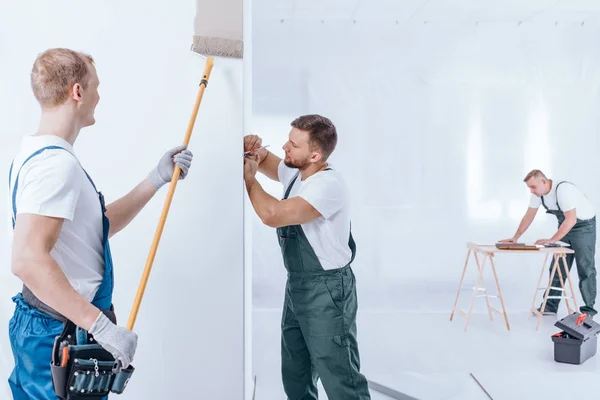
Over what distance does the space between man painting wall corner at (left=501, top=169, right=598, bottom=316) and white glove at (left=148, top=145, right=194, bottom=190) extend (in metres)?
3.19

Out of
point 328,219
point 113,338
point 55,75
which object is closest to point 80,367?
point 113,338

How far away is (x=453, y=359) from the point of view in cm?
354

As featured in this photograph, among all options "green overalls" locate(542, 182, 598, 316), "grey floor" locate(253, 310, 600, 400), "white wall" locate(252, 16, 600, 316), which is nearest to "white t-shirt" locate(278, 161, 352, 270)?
"grey floor" locate(253, 310, 600, 400)

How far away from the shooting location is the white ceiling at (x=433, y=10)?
4602mm

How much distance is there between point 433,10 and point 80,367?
441cm

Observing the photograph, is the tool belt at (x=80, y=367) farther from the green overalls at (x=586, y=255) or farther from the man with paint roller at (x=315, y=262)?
the green overalls at (x=586, y=255)

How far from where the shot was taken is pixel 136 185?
1.82 meters

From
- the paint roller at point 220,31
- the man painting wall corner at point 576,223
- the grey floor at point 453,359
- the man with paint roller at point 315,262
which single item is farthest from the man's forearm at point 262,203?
the man painting wall corner at point 576,223

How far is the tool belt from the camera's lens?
1254 mm

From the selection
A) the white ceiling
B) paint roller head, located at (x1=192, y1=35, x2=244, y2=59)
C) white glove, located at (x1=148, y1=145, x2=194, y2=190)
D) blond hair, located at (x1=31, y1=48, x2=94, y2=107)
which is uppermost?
the white ceiling

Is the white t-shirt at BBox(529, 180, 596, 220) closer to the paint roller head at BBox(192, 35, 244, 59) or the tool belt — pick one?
the paint roller head at BBox(192, 35, 244, 59)

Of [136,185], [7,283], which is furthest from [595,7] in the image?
[7,283]

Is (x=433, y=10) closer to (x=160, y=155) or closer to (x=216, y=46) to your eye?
(x=216, y=46)

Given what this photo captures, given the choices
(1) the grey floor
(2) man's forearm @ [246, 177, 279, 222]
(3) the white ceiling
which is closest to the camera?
(2) man's forearm @ [246, 177, 279, 222]
